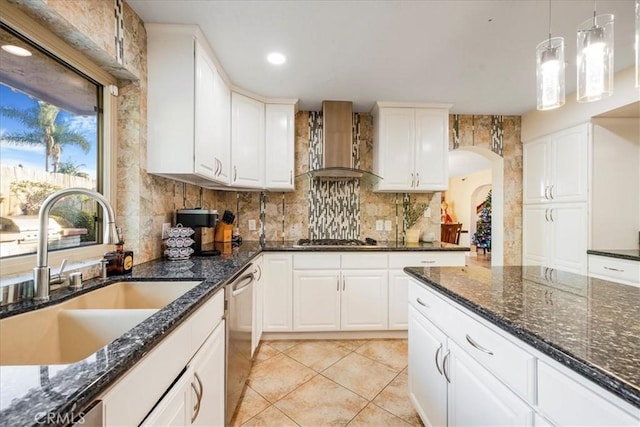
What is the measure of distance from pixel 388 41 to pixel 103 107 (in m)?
1.86

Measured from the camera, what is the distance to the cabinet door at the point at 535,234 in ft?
10.2

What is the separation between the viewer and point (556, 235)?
9.75 feet

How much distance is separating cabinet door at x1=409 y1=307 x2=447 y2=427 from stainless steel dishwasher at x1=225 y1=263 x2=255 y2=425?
1029 mm

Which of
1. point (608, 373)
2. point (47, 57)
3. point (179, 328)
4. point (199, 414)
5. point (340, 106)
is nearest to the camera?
point (608, 373)

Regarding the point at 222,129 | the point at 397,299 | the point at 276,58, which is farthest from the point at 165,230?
the point at 397,299

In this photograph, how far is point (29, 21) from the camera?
1168mm

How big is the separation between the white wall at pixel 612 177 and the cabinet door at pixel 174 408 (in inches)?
136

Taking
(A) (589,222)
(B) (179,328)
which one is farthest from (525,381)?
(A) (589,222)

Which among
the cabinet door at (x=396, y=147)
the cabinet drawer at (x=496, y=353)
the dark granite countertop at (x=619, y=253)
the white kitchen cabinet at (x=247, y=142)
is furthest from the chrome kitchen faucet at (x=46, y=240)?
the dark granite countertop at (x=619, y=253)

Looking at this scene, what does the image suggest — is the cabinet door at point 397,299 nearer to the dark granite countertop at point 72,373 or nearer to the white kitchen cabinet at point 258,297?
the white kitchen cabinet at point 258,297

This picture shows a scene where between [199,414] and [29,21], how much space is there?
1757mm

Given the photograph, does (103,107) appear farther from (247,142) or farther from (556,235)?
(556,235)

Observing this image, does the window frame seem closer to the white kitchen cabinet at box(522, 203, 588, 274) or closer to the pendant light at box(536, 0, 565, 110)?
the pendant light at box(536, 0, 565, 110)

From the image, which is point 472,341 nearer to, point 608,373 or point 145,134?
point 608,373
